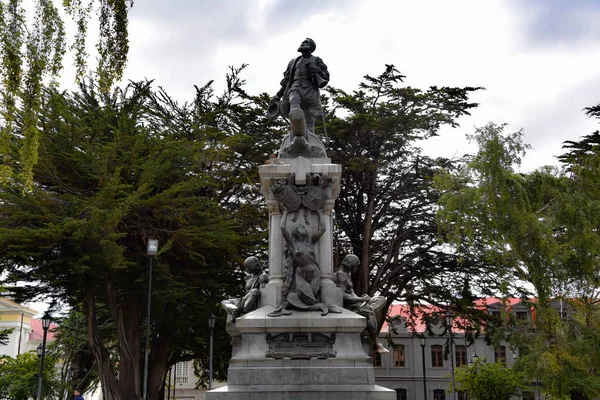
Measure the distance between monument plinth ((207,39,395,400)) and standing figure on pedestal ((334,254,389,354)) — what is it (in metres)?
0.02

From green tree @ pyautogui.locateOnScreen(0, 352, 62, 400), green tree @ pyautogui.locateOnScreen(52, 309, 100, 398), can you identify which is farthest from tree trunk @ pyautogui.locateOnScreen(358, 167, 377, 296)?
green tree @ pyautogui.locateOnScreen(0, 352, 62, 400)

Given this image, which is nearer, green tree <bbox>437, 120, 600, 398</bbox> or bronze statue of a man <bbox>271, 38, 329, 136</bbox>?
bronze statue of a man <bbox>271, 38, 329, 136</bbox>

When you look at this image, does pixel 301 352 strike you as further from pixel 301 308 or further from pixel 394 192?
pixel 394 192

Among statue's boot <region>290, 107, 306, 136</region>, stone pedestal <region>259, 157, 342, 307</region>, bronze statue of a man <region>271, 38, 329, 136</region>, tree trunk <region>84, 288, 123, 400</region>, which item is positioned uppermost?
bronze statue of a man <region>271, 38, 329, 136</region>

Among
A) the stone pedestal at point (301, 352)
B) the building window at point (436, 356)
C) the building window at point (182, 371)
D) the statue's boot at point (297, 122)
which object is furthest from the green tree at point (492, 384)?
the building window at point (182, 371)

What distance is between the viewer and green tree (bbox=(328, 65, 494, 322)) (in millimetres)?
29547

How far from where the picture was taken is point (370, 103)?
3028 centimetres

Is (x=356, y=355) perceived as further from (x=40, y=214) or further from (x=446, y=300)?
(x=446, y=300)

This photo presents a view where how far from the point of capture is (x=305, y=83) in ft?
42.4

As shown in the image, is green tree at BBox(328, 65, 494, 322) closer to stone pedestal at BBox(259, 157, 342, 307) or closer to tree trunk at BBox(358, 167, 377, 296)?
tree trunk at BBox(358, 167, 377, 296)

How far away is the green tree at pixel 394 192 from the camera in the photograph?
96.9 feet

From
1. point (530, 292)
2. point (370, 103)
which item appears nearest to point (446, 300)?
point (530, 292)

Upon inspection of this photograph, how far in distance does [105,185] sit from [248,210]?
6557 mm

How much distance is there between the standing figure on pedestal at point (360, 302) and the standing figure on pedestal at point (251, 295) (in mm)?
1327
